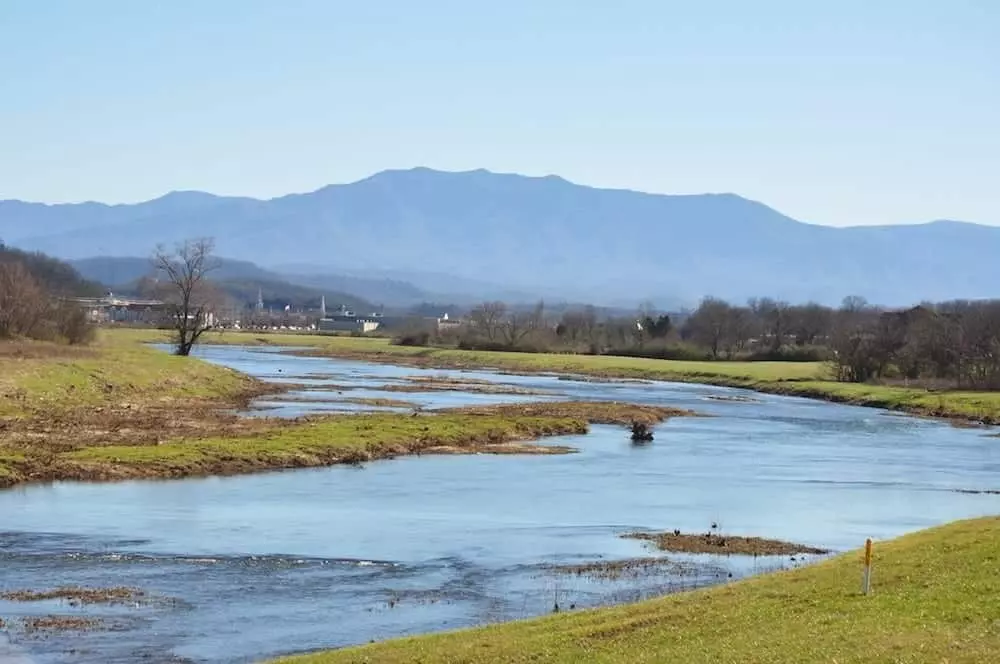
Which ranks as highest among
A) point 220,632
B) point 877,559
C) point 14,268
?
point 14,268

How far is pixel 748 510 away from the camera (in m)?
42.3

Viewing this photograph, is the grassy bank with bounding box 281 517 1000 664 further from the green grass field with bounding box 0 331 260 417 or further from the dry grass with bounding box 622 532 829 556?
the green grass field with bounding box 0 331 260 417

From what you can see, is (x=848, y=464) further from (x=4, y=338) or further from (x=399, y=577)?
(x=4, y=338)

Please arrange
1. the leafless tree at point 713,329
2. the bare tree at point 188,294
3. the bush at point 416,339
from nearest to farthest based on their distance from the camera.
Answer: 1. the bare tree at point 188,294
2. the leafless tree at point 713,329
3. the bush at point 416,339

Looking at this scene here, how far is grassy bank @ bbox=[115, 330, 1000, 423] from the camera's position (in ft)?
299

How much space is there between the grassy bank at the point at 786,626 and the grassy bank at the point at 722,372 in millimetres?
63565

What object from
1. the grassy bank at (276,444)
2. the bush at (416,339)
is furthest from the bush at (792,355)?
the grassy bank at (276,444)

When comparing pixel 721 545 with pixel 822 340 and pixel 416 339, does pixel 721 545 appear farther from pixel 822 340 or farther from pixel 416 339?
pixel 416 339

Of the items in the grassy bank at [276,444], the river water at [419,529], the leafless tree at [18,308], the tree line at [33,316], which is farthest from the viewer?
the tree line at [33,316]

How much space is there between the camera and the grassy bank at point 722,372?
91.2 metres

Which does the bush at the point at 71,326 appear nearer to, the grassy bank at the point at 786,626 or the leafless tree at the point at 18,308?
the leafless tree at the point at 18,308

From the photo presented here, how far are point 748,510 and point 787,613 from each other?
21699 millimetres

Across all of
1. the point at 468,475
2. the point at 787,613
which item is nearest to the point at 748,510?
the point at 468,475

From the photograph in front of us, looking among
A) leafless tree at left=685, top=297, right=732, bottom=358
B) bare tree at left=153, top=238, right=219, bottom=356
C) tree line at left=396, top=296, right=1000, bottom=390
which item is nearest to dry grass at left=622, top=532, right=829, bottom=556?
tree line at left=396, top=296, right=1000, bottom=390
